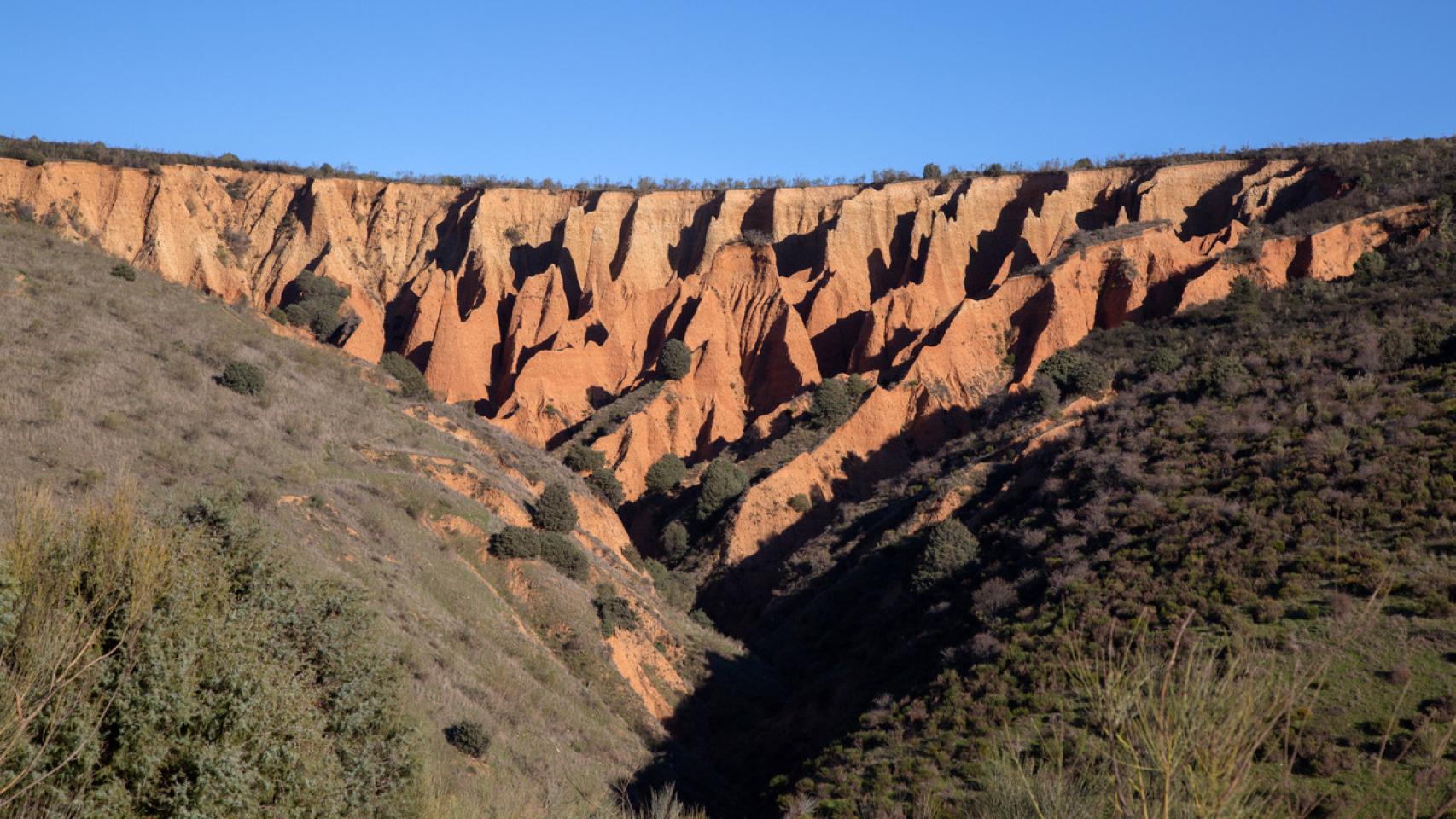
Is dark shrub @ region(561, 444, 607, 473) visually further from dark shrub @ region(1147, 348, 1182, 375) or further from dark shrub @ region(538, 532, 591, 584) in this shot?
dark shrub @ region(1147, 348, 1182, 375)

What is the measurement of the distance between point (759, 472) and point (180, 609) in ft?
109

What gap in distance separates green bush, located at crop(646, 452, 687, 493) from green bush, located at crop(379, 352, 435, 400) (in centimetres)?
981

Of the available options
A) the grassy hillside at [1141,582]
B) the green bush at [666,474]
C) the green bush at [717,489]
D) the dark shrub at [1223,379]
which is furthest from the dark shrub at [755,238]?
the dark shrub at [1223,379]

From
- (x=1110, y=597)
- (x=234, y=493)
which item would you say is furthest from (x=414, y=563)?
(x=1110, y=597)

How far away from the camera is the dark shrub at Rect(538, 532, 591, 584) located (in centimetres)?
2867

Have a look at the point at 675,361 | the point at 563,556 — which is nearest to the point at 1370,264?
the point at 675,361

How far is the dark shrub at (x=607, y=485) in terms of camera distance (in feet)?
142

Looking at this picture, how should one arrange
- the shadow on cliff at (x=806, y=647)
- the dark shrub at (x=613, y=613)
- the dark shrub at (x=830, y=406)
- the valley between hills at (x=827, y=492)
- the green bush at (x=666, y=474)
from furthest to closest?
1. the green bush at (x=666, y=474)
2. the dark shrub at (x=830, y=406)
3. the dark shrub at (x=613, y=613)
4. the shadow on cliff at (x=806, y=647)
5. the valley between hills at (x=827, y=492)

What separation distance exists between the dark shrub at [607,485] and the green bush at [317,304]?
19064 millimetres

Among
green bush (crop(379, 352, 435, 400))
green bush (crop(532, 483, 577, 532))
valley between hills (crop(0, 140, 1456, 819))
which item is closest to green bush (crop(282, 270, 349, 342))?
valley between hills (crop(0, 140, 1456, 819))

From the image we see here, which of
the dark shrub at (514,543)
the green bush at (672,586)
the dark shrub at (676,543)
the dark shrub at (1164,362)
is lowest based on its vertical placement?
the green bush at (672,586)

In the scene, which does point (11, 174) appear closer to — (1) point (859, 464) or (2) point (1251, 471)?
(1) point (859, 464)

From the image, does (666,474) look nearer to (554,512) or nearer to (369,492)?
(554,512)

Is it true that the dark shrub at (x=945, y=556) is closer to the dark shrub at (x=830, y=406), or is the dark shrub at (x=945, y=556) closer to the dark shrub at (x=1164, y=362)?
the dark shrub at (x=1164, y=362)
